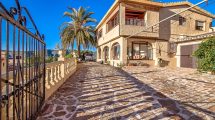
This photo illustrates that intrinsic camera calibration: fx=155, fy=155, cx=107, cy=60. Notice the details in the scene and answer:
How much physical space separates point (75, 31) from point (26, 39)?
18381 mm

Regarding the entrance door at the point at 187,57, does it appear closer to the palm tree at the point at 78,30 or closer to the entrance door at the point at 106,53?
the entrance door at the point at 106,53

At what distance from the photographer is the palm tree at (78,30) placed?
830 inches

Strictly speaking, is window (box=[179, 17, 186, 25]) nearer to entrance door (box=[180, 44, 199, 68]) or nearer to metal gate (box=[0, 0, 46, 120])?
entrance door (box=[180, 44, 199, 68])

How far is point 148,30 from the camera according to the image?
666 inches

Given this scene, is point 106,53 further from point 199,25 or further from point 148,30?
point 199,25

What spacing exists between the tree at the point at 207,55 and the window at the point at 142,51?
12572 mm

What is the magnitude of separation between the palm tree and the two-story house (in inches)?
127

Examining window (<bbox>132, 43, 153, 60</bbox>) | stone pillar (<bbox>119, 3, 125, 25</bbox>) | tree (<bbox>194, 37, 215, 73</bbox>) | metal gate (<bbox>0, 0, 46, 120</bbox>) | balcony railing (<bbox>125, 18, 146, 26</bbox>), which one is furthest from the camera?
window (<bbox>132, 43, 153, 60</bbox>)

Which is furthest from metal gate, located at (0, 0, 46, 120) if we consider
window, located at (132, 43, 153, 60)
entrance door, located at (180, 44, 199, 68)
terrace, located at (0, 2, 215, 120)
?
entrance door, located at (180, 44, 199, 68)

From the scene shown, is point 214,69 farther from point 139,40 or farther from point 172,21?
point 172,21

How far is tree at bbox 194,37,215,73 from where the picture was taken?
13.6 ft

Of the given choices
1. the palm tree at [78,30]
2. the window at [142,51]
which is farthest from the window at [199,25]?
the palm tree at [78,30]

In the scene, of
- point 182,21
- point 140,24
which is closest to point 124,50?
point 140,24

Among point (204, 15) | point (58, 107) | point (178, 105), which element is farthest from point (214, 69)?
point (204, 15)
